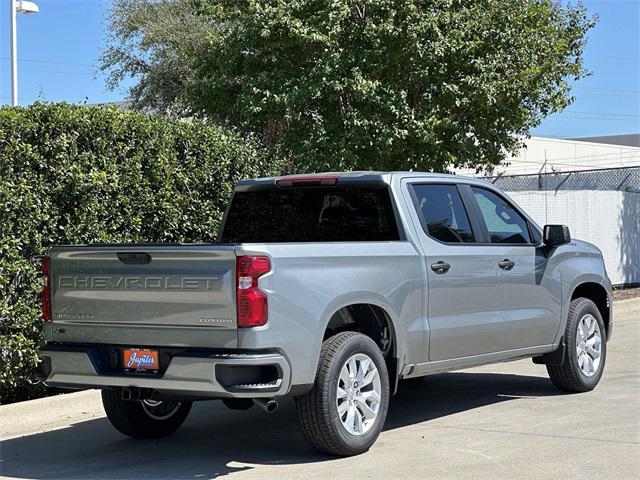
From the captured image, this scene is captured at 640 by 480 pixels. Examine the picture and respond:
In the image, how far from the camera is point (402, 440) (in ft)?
25.4

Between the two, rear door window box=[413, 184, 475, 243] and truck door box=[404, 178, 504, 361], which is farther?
rear door window box=[413, 184, 475, 243]

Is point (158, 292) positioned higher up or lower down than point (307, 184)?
lower down

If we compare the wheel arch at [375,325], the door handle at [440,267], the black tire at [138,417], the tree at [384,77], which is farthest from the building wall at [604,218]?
the black tire at [138,417]

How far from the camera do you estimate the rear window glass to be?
819cm

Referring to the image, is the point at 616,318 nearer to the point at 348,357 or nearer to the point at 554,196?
the point at 554,196

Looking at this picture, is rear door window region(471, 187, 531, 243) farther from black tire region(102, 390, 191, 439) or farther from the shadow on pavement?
black tire region(102, 390, 191, 439)

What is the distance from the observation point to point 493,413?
8734mm

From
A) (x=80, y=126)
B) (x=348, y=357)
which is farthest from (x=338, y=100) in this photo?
(x=348, y=357)

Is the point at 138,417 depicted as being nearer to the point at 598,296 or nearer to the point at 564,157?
the point at 598,296

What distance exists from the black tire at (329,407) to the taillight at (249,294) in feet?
2.32

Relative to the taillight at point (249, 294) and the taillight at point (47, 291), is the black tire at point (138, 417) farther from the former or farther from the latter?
the taillight at point (249, 294)

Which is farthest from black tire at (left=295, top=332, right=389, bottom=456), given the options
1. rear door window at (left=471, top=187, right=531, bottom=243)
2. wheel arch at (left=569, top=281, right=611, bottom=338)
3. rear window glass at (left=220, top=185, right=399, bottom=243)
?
wheel arch at (left=569, top=281, right=611, bottom=338)

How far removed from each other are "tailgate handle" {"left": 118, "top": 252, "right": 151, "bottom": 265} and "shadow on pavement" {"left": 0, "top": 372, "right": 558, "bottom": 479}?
1.41 metres

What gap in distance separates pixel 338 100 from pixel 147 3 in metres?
13.2
